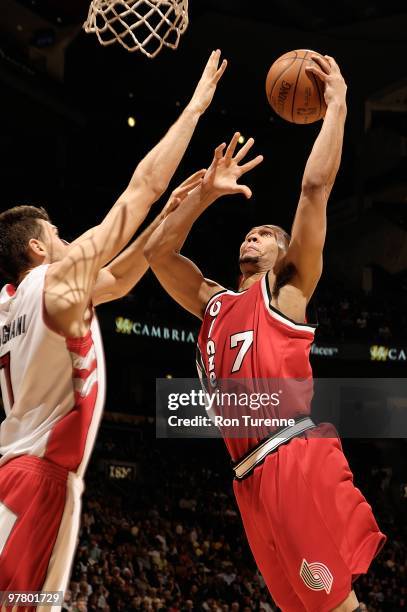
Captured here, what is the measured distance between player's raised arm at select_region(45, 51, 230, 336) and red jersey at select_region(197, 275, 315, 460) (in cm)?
101

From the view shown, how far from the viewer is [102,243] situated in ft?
10.3

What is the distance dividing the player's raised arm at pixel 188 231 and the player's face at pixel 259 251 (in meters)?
0.25

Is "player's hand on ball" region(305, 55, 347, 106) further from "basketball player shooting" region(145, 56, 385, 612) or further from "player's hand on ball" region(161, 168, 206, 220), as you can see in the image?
"player's hand on ball" region(161, 168, 206, 220)

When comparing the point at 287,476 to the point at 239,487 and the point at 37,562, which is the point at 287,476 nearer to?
the point at 239,487

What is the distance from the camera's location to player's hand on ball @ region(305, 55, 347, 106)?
4285 mm

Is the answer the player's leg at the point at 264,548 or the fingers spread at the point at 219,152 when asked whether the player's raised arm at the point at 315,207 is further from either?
the player's leg at the point at 264,548

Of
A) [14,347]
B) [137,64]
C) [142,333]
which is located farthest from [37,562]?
[137,64]

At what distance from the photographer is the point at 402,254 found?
2603 centimetres

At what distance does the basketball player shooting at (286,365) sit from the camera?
12.4 feet

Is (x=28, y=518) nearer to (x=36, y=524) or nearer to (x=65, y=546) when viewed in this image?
(x=36, y=524)

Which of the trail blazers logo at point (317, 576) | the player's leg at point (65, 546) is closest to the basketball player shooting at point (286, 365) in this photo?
the trail blazers logo at point (317, 576)

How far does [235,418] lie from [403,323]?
65.3 ft

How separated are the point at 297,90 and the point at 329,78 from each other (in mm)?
235

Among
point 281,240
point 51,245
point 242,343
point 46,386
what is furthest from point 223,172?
point 46,386
